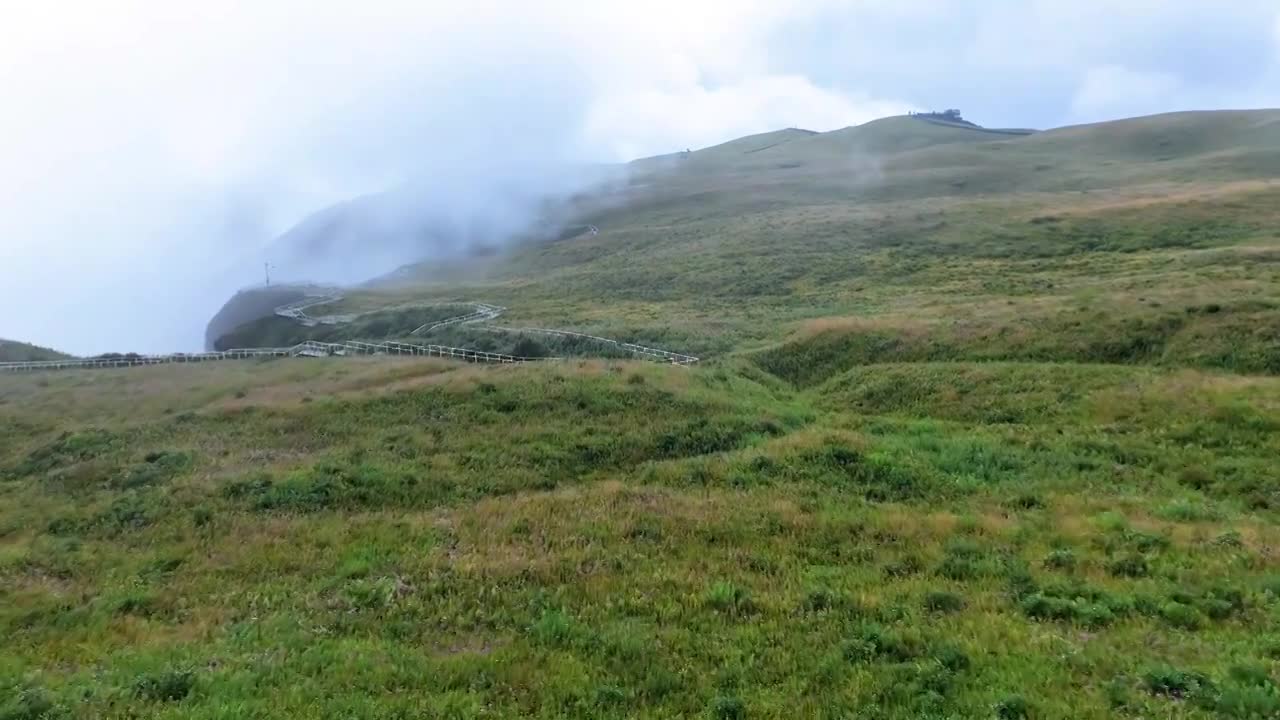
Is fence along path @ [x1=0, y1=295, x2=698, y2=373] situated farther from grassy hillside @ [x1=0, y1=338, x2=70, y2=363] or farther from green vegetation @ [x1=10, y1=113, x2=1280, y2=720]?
grassy hillside @ [x1=0, y1=338, x2=70, y2=363]

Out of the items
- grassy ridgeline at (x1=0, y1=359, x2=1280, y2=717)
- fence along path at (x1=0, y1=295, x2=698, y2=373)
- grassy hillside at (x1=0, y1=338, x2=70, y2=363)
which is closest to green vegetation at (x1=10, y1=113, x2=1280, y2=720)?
grassy ridgeline at (x1=0, y1=359, x2=1280, y2=717)

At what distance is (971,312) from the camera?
43.0 meters

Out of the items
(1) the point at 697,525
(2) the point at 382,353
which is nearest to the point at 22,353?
(2) the point at 382,353

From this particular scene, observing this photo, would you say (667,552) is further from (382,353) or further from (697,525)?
(382,353)

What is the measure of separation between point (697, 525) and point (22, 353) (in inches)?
→ 2931

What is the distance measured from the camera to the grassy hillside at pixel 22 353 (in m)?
68.3

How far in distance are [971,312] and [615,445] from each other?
24.8 m

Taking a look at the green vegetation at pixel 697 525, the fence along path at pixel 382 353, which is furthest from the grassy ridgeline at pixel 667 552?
the fence along path at pixel 382 353

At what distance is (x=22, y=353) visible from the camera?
70.9 meters

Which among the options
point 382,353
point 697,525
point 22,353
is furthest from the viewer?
point 22,353

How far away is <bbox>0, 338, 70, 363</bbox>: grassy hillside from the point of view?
6829 cm

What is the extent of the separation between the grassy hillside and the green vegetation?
898 inches

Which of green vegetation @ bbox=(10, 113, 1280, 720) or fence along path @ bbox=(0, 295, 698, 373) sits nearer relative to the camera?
green vegetation @ bbox=(10, 113, 1280, 720)

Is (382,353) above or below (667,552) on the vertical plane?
above
